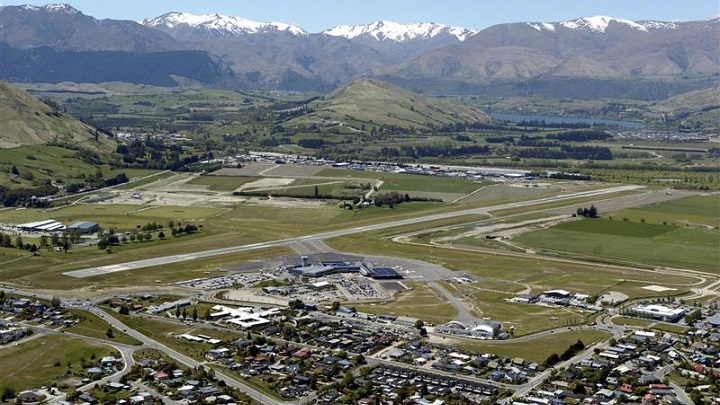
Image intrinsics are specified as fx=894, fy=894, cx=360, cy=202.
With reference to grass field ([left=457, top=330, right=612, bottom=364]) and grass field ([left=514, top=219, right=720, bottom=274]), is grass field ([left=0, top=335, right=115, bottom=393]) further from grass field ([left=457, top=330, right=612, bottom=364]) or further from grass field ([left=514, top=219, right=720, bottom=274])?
grass field ([left=514, top=219, right=720, bottom=274])

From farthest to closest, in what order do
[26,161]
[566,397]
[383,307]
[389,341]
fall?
[26,161], [383,307], [389,341], [566,397]

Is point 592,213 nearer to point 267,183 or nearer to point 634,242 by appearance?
point 634,242

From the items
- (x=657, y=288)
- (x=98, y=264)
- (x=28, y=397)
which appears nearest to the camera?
(x=28, y=397)

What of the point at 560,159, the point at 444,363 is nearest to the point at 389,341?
the point at 444,363

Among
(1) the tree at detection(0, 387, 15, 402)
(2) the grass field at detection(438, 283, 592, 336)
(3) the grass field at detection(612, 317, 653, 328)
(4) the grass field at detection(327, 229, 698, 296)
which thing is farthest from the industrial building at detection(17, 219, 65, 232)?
(3) the grass field at detection(612, 317, 653, 328)

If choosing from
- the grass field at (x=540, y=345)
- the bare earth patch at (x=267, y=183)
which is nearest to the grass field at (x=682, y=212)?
the grass field at (x=540, y=345)

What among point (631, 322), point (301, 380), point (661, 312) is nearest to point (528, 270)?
point (661, 312)

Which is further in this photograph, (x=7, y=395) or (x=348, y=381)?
(x=348, y=381)

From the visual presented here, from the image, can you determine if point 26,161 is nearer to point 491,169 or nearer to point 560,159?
point 491,169
